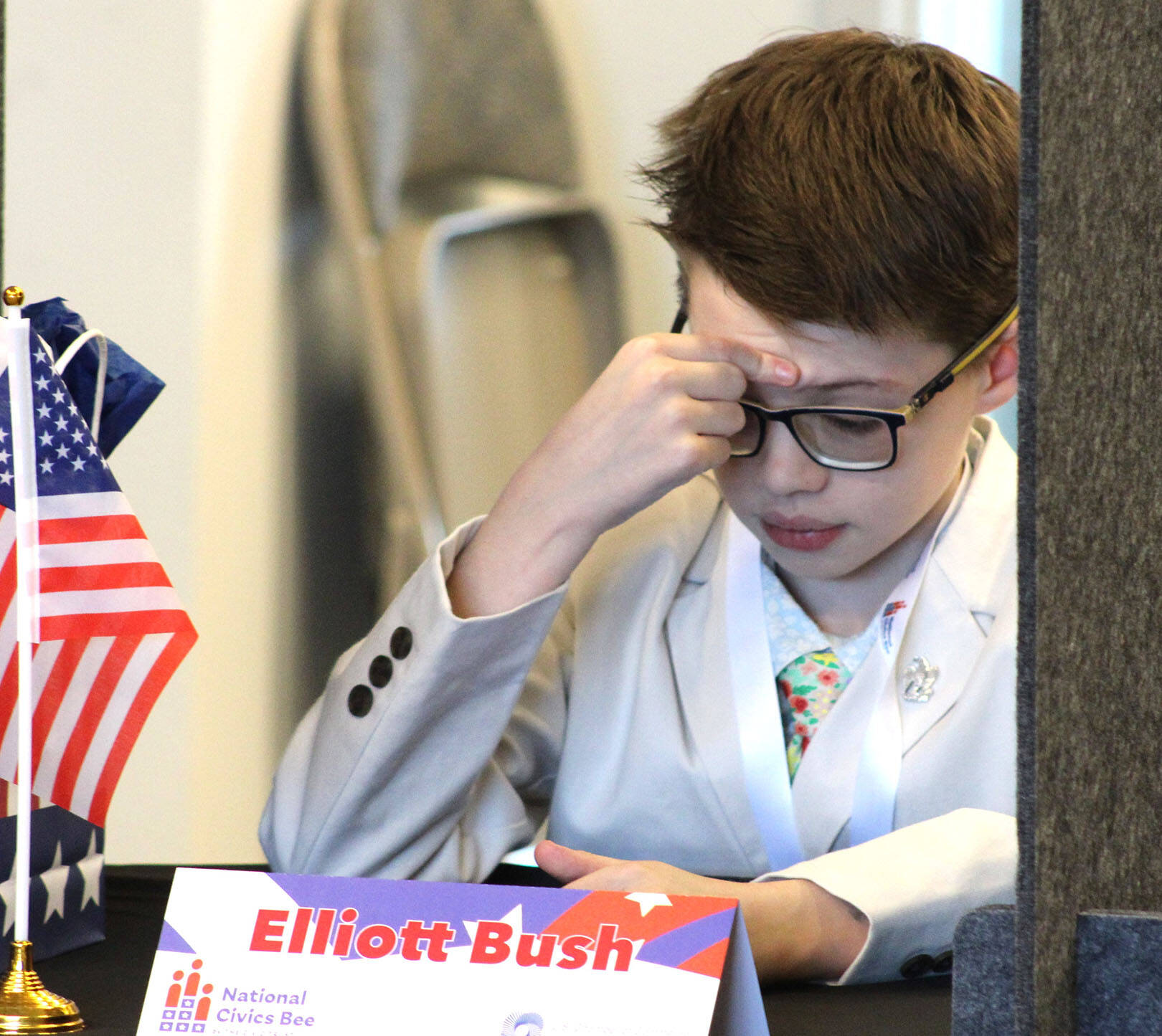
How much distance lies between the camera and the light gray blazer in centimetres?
110

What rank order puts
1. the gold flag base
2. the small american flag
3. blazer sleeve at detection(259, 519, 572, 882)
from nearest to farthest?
the gold flag base → the small american flag → blazer sleeve at detection(259, 519, 572, 882)

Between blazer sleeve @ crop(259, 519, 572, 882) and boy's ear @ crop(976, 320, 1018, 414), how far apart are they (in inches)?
16.0

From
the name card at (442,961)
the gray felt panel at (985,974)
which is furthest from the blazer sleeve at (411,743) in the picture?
the gray felt panel at (985,974)

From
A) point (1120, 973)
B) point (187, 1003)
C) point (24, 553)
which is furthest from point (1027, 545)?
point (24, 553)

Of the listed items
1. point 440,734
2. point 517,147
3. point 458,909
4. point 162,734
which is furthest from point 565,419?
point 162,734

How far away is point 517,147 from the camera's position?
247cm

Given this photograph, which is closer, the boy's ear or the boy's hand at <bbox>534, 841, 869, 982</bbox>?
the boy's hand at <bbox>534, 841, 869, 982</bbox>

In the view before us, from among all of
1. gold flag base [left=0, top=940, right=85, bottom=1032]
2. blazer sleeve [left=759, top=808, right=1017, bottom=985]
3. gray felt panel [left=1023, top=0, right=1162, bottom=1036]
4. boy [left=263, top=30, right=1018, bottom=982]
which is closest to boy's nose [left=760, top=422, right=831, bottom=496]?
boy [left=263, top=30, right=1018, bottom=982]

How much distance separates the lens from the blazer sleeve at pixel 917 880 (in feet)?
2.95

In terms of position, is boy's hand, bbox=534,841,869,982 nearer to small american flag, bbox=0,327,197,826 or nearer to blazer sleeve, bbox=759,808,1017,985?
blazer sleeve, bbox=759,808,1017,985

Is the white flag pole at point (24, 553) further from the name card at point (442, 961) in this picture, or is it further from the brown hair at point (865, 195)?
the brown hair at point (865, 195)

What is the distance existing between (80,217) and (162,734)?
0.87 meters

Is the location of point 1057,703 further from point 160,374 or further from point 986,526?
point 160,374

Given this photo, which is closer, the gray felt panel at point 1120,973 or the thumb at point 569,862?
the gray felt panel at point 1120,973
